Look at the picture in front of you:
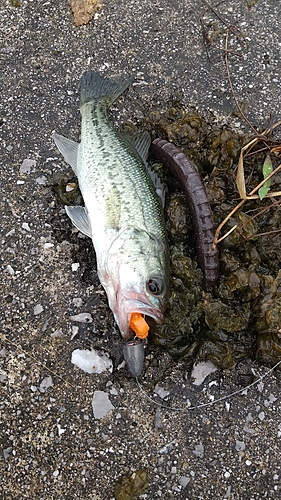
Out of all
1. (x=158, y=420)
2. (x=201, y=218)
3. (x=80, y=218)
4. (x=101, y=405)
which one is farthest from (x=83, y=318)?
(x=201, y=218)

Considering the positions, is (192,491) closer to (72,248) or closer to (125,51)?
(72,248)

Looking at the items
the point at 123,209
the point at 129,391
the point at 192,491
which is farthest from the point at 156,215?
the point at 192,491

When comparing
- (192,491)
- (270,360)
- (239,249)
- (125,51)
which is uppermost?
(125,51)

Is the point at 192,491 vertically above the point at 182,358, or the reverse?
the point at 182,358

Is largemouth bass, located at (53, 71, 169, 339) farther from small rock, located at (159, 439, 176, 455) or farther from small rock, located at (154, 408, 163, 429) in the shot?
small rock, located at (159, 439, 176, 455)

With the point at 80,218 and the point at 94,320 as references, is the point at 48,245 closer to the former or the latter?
the point at 80,218

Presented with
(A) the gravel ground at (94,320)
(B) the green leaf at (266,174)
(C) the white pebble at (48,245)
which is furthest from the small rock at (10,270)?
(B) the green leaf at (266,174)
